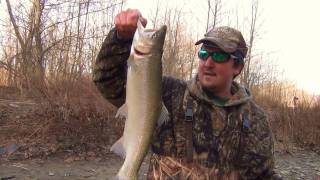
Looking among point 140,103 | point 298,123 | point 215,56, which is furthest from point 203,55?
point 298,123

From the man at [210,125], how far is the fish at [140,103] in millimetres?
365

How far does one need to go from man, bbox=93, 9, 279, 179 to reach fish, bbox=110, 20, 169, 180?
14.4 inches

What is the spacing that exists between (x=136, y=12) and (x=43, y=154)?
7894mm

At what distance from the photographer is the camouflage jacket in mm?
2766

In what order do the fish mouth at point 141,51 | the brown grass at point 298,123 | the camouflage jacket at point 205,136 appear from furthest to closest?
1. the brown grass at point 298,123
2. the camouflage jacket at point 205,136
3. the fish mouth at point 141,51

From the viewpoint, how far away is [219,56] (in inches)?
111

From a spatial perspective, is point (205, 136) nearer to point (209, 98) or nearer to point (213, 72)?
point (209, 98)

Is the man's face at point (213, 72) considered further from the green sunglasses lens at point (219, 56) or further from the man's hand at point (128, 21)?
the man's hand at point (128, 21)

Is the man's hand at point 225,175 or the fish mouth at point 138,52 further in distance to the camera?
the man's hand at point 225,175

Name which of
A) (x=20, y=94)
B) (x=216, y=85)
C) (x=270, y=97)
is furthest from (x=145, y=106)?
(x=270, y=97)

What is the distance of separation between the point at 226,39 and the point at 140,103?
88 centimetres

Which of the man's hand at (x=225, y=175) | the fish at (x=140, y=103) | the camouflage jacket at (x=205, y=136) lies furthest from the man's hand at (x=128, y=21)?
the man's hand at (x=225, y=175)

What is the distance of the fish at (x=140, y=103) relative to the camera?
221cm

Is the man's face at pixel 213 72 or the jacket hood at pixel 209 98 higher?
the man's face at pixel 213 72
